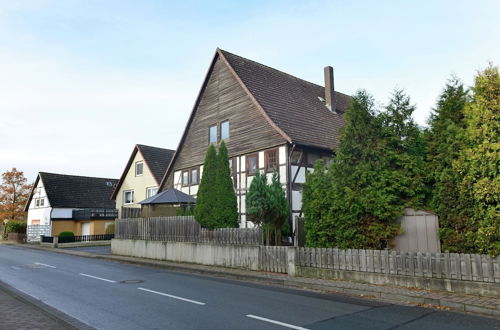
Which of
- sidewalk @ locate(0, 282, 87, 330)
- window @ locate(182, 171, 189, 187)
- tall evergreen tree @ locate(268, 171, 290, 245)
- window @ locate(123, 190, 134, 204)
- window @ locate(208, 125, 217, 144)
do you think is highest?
window @ locate(208, 125, 217, 144)

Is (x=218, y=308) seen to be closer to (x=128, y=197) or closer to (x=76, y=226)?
(x=128, y=197)

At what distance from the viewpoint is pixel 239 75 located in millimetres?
23500

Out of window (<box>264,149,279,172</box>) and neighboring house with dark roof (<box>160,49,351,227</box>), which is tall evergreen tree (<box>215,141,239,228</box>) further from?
window (<box>264,149,279,172</box>)

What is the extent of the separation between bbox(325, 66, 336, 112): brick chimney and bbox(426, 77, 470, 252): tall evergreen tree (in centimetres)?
1575

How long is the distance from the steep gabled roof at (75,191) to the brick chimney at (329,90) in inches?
1307

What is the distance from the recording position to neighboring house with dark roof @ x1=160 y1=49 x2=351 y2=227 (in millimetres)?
20141

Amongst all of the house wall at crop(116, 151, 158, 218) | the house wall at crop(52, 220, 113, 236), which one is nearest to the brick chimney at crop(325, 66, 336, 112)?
the house wall at crop(116, 151, 158, 218)

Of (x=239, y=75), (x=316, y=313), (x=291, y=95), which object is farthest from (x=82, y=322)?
(x=291, y=95)

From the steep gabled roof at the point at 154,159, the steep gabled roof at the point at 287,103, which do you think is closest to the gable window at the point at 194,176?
the steep gabled roof at the point at 287,103

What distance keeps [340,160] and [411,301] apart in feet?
17.1

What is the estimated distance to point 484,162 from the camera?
9336 mm

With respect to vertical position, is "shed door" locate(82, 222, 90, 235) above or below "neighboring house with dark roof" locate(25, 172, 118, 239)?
below

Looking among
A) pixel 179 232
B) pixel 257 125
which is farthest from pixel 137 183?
pixel 179 232

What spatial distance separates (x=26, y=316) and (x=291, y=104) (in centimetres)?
1924
